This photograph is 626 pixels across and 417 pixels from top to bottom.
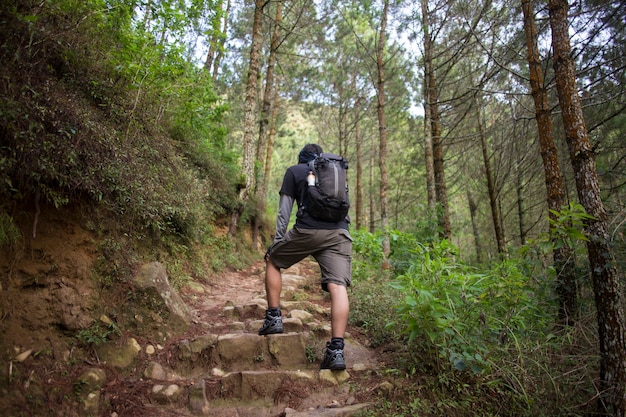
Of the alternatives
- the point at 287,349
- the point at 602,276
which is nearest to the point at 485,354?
the point at 602,276

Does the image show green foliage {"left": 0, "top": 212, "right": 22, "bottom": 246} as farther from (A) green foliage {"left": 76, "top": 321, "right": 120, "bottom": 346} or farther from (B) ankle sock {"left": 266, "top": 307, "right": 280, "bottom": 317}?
(B) ankle sock {"left": 266, "top": 307, "right": 280, "bottom": 317}

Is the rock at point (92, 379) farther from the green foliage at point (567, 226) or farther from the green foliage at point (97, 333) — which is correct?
the green foliage at point (567, 226)

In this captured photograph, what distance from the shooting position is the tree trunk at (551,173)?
137 inches

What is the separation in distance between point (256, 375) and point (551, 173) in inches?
147

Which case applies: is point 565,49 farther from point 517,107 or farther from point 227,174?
point 517,107

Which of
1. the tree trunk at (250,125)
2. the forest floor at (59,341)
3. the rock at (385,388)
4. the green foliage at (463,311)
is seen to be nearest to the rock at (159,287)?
the forest floor at (59,341)

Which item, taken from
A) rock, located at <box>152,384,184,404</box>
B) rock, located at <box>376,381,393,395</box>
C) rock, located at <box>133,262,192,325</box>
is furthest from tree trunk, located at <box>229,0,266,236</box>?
rock, located at <box>376,381,393,395</box>

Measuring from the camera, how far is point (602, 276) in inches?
104

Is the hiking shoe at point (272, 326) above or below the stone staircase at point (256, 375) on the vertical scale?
above

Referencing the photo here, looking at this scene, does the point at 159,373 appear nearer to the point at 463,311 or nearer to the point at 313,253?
the point at 313,253

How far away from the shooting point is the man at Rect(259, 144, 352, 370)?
3043 mm

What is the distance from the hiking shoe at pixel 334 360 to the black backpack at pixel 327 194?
43.2 inches

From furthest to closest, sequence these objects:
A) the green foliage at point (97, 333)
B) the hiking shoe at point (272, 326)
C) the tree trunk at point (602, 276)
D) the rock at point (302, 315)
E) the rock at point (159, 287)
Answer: the rock at point (302, 315) → the rock at point (159, 287) → the hiking shoe at point (272, 326) → the green foliage at point (97, 333) → the tree trunk at point (602, 276)

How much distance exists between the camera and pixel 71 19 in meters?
3.53
